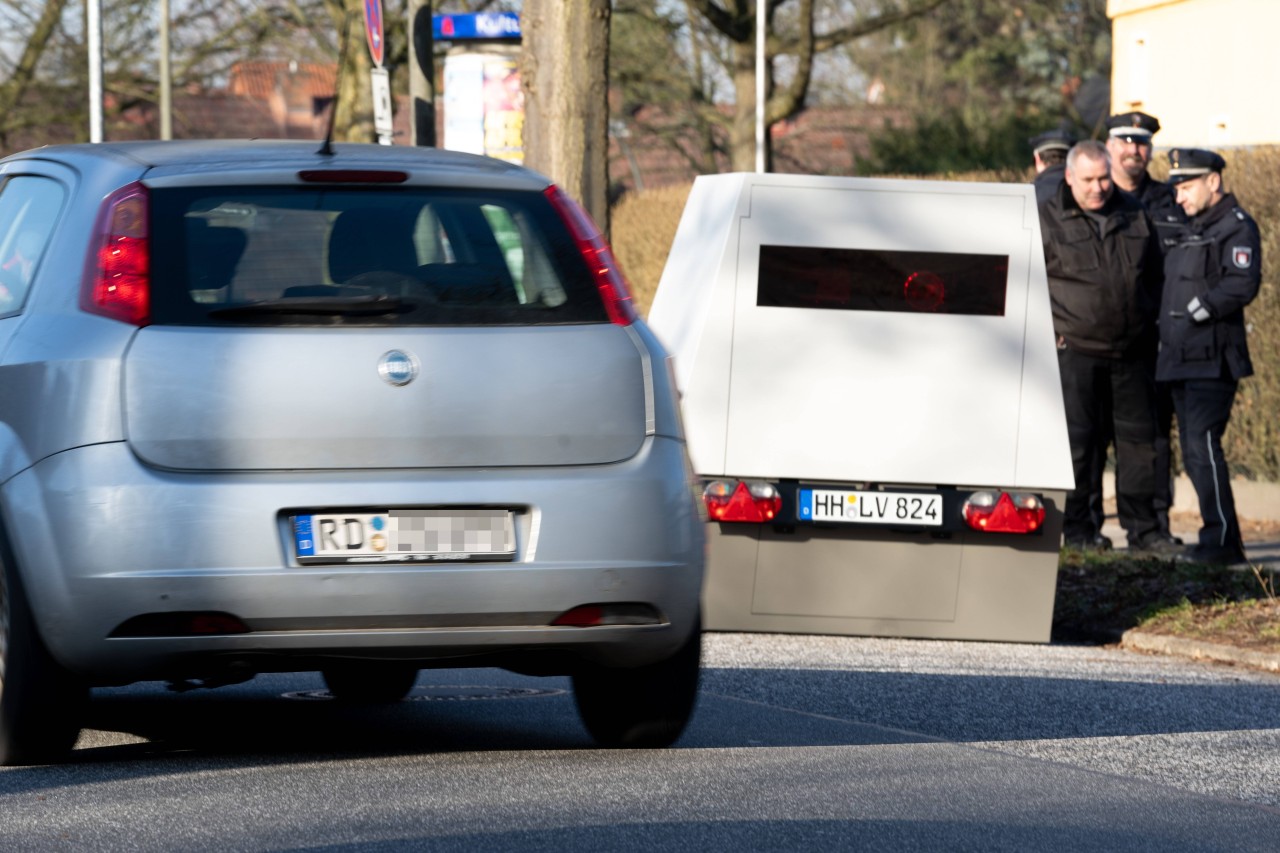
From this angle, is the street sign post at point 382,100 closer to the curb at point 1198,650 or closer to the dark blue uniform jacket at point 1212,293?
the dark blue uniform jacket at point 1212,293

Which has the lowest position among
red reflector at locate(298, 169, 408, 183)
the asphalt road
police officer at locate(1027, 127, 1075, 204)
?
the asphalt road

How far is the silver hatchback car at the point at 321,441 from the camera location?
18.7ft

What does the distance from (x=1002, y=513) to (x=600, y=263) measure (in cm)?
396

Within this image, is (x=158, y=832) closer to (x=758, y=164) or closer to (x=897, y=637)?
(x=897, y=637)

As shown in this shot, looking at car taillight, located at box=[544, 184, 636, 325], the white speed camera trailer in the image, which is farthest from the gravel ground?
car taillight, located at box=[544, 184, 636, 325]

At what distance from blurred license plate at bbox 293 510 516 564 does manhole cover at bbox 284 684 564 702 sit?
211cm

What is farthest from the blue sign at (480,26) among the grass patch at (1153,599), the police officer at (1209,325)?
the grass patch at (1153,599)

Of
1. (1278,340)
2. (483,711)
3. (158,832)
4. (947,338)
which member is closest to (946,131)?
(1278,340)

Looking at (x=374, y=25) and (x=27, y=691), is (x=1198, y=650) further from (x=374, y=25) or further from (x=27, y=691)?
(x=374, y=25)

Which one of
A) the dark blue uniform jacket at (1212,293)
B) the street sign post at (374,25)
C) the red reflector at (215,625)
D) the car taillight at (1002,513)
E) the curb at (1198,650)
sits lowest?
the curb at (1198,650)

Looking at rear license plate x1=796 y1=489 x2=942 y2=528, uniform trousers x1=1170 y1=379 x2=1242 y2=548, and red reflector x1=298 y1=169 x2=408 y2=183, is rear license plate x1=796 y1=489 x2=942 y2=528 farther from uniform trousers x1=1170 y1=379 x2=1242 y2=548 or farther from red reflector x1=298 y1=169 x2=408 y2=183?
red reflector x1=298 y1=169 x2=408 y2=183

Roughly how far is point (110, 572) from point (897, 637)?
16.4 feet

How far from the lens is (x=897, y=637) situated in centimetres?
998

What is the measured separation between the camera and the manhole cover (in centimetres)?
793
